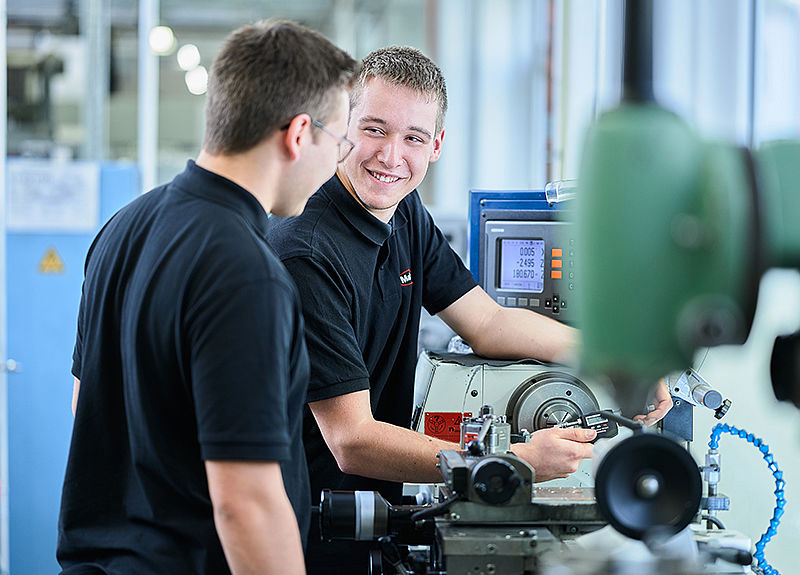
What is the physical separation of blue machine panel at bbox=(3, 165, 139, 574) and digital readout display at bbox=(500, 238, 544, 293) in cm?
209

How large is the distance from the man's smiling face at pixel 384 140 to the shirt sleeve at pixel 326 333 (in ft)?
0.77

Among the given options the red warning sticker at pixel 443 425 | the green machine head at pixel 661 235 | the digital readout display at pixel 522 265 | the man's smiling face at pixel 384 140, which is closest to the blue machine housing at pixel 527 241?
the digital readout display at pixel 522 265

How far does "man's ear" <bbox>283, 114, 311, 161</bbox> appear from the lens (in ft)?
4.25

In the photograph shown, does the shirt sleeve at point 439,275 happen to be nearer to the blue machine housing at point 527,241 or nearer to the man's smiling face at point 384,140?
the blue machine housing at point 527,241

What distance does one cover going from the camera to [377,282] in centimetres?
184

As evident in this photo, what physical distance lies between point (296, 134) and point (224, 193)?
0.44 ft

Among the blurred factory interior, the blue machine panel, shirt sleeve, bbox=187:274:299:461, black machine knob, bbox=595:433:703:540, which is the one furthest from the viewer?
the blue machine panel

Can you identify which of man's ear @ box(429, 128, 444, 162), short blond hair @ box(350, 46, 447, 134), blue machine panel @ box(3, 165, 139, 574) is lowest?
blue machine panel @ box(3, 165, 139, 574)

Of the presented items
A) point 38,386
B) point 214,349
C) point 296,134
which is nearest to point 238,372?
point 214,349

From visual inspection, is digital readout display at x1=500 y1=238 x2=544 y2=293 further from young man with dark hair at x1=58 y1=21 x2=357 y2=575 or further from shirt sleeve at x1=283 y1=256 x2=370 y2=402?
young man with dark hair at x1=58 y1=21 x2=357 y2=575

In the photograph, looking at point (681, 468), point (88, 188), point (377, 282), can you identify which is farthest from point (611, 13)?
point (681, 468)

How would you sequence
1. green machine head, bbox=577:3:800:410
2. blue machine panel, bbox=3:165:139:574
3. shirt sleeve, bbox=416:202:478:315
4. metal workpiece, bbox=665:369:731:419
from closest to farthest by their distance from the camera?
green machine head, bbox=577:3:800:410 → metal workpiece, bbox=665:369:731:419 → shirt sleeve, bbox=416:202:478:315 → blue machine panel, bbox=3:165:139:574

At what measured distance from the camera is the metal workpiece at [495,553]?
3.83 feet

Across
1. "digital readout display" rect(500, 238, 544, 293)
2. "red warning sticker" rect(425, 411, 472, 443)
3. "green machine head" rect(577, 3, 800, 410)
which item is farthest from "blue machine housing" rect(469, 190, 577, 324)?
"green machine head" rect(577, 3, 800, 410)
